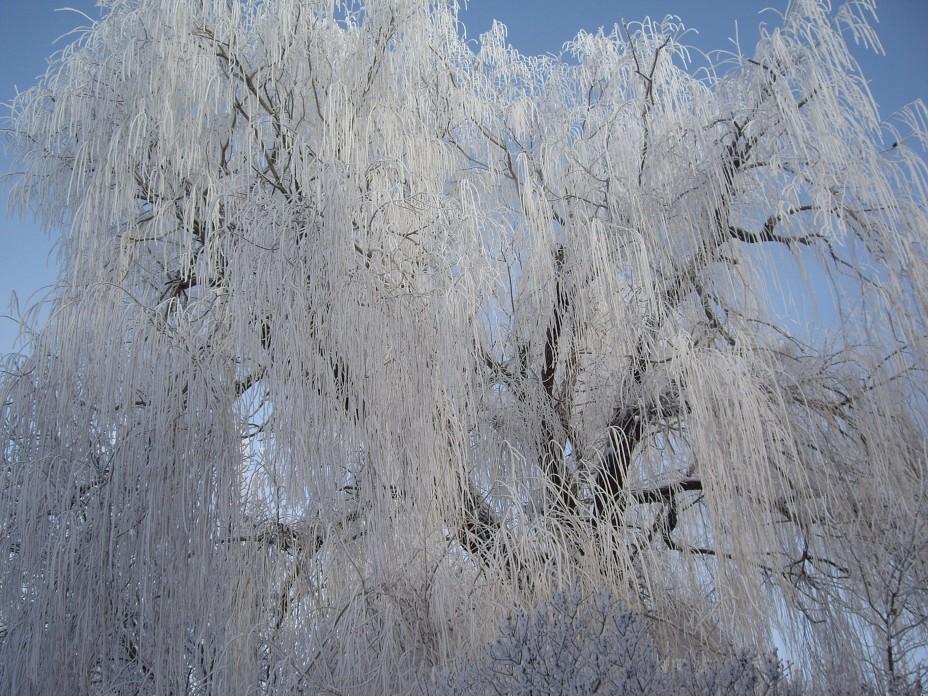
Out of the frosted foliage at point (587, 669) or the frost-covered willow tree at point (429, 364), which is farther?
the frost-covered willow tree at point (429, 364)

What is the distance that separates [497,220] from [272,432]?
5.16 ft

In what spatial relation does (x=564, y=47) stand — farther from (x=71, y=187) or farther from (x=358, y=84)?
(x=71, y=187)

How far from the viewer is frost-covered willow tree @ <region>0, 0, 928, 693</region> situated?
2.41 metres

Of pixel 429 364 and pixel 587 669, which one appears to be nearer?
pixel 587 669

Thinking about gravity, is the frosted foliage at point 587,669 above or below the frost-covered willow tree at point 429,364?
below

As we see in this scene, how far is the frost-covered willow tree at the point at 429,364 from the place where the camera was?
2406 mm

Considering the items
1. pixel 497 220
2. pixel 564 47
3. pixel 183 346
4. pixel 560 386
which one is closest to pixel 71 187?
pixel 183 346

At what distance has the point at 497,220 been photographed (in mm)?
3646

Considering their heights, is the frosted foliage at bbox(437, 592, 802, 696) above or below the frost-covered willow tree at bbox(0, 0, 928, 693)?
below

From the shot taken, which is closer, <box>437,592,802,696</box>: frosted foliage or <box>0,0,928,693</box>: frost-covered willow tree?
<box>437,592,802,696</box>: frosted foliage

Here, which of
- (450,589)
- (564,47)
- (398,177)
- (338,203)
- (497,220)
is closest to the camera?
(450,589)

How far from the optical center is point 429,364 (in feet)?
9.18

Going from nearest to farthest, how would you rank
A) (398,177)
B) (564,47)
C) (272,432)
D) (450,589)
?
(450,589)
(272,432)
(398,177)
(564,47)

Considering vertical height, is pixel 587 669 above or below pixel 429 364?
below
